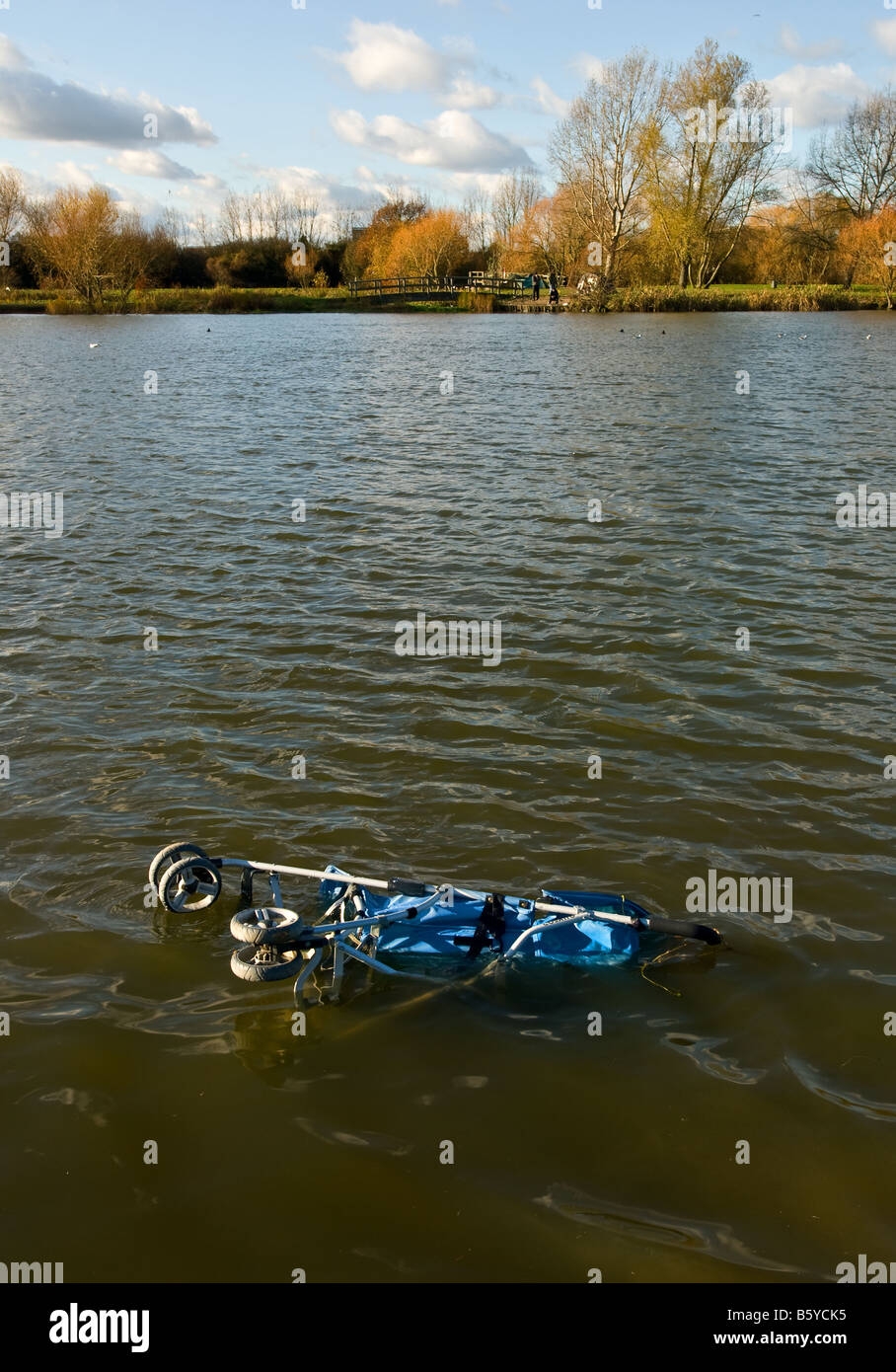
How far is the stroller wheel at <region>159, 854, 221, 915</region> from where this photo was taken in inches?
225

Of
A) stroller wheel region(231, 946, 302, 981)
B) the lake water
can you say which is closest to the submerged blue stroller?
stroller wheel region(231, 946, 302, 981)

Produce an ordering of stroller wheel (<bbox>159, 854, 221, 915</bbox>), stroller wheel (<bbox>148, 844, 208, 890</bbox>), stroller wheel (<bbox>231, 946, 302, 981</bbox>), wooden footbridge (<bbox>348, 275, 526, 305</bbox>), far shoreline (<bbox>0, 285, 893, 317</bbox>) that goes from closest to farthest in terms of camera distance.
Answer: stroller wheel (<bbox>231, 946, 302, 981</bbox>), stroller wheel (<bbox>159, 854, 221, 915</bbox>), stroller wheel (<bbox>148, 844, 208, 890</bbox>), far shoreline (<bbox>0, 285, 893, 317</bbox>), wooden footbridge (<bbox>348, 275, 526, 305</bbox>)

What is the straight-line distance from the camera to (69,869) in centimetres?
644

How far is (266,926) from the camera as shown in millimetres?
5191

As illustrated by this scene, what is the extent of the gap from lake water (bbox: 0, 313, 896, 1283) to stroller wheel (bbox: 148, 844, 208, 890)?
0.32 m

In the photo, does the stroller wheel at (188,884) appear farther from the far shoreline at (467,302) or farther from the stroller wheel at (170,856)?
the far shoreline at (467,302)

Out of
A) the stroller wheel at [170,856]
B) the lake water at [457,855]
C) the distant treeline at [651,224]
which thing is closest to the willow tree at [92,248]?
the distant treeline at [651,224]

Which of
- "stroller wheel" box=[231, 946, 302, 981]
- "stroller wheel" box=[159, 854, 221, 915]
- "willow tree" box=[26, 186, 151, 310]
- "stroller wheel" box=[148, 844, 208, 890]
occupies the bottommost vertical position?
"stroller wheel" box=[231, 946, 302, 981]

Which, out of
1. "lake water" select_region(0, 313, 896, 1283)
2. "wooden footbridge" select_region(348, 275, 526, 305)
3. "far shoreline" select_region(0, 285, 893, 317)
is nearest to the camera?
"lake water" select_region(0, 313, 896, 1283)

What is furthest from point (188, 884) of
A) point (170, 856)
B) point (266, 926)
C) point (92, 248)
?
point (92, 248)

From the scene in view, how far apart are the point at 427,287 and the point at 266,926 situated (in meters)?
82.7

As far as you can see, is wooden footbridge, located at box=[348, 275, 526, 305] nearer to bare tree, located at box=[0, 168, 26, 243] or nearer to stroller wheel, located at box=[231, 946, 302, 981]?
bare tree, located at box=[0, 168, 26, 243]

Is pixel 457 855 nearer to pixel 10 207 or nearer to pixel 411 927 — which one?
pixel 411 927

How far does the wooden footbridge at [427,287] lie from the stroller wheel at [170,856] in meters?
76.4
